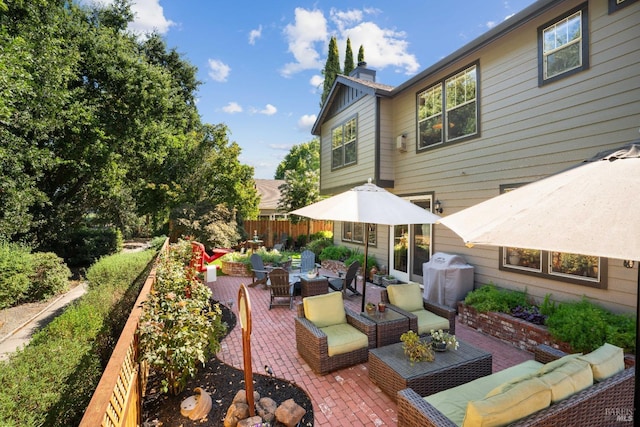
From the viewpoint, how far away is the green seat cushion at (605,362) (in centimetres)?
252

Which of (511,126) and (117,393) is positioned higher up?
(511,126)

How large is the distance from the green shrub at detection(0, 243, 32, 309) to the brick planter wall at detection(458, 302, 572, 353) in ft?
39.3

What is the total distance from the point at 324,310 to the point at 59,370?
326 cm

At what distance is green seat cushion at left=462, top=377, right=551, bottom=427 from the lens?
1.98 metres

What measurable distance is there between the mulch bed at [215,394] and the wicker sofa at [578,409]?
130 centimetres

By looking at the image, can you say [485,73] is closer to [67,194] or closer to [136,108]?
[136,108]

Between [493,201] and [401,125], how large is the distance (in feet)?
24.6

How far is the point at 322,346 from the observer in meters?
4.12

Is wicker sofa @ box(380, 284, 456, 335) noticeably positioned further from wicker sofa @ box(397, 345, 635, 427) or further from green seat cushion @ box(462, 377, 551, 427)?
green seat cushion @ box(462, 377, 551, 427)

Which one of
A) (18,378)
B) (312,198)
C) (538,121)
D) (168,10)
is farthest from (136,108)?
(538,121)

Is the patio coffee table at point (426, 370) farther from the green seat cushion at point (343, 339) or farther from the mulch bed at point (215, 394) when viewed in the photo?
the mulch bed at point (215, 394)

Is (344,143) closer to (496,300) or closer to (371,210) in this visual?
(371,210)

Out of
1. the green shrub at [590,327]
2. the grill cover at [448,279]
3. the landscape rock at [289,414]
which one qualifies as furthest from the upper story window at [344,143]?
the landscape rock at [289,414]

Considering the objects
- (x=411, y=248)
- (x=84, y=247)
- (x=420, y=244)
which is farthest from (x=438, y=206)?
(x=84, y=247)
